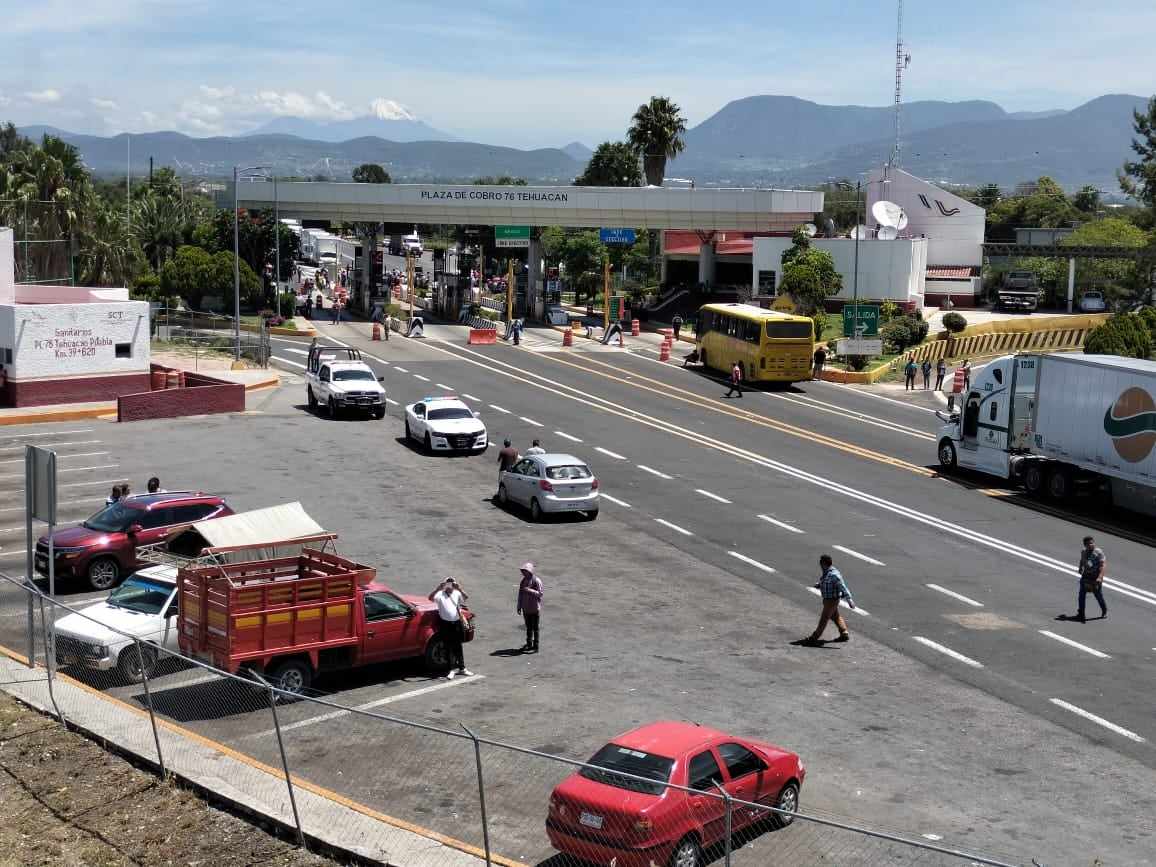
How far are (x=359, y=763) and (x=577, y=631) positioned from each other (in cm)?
771

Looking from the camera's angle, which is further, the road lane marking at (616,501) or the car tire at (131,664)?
the road lane marking at (616,501)

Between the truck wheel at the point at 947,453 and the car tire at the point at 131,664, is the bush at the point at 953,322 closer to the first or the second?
the truck wheel at the point at 947,453

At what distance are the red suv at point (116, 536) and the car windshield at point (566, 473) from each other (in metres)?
8.21

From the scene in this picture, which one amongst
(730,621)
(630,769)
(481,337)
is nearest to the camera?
(630,769)

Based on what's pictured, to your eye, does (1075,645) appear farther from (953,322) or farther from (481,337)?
(481,337)

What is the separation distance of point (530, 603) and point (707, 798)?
8.52 m

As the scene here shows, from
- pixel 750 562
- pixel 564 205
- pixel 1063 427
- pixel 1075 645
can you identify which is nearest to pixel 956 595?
pixel 1075 645

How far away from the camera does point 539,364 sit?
205ft

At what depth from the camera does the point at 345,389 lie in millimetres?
43344

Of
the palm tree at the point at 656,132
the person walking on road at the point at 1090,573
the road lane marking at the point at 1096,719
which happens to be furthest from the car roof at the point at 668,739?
the palm tree at the point at 656,132

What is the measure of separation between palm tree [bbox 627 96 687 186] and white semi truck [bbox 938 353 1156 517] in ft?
256

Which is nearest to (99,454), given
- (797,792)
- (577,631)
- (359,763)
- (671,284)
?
(577,631)

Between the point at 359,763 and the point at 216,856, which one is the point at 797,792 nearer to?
the point at 359,763

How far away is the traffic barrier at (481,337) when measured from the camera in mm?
70688
